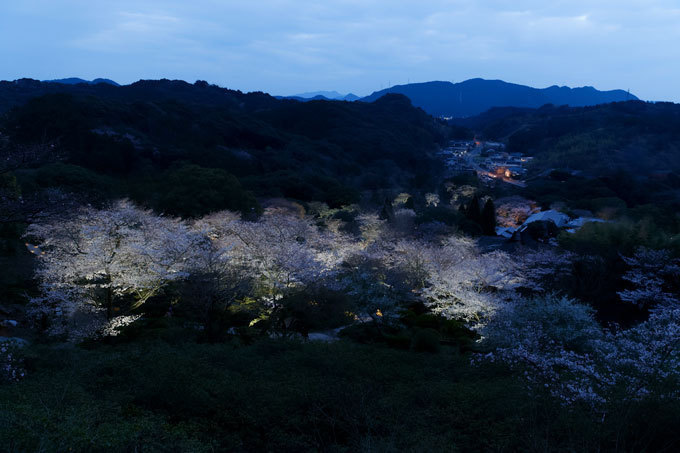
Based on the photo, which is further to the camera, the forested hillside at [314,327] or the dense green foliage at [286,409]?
the forested hillside at [314,327]

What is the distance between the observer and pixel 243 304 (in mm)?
17016

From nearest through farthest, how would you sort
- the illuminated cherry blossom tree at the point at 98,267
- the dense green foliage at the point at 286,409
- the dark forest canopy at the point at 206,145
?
1. the dense green foliage at the point at 286,409
2. the illuminated cherry blossom tree at the point at 98,267
3. the dark forest canopy at the point at 206,145

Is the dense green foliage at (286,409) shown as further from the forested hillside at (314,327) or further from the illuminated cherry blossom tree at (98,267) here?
the illuminated cherry blossom tree at (98,267)

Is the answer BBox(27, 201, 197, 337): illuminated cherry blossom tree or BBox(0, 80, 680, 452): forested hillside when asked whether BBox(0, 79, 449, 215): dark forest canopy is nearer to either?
BBox(0, 80, 680, 452): forested hillside

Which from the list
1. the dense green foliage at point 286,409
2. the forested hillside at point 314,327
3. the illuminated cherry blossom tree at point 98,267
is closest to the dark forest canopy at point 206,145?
the forested hillside at point 314,327

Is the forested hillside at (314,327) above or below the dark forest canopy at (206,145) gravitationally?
below

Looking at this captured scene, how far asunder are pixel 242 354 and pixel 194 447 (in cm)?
628

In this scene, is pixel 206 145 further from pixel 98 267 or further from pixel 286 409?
pixel 286 409

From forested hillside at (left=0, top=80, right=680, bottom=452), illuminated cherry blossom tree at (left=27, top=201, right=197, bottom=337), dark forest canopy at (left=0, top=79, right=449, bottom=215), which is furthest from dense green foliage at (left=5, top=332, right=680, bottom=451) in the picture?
dark forest canopy at (left=0, top=79, right=449, bottom=215)

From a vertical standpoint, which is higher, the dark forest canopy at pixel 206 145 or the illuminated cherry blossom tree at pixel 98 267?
the dark forest canopy at pixel 206 145

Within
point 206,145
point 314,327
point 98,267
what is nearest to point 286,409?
point 98,267

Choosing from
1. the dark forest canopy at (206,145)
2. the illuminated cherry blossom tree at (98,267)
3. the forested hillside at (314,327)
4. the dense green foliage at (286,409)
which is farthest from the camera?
the dark forest canopy at (206,145)

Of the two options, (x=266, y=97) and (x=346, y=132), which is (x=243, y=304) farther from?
(x=266, y=97)

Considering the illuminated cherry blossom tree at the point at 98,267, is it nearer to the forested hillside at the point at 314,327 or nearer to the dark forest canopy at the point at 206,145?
the forested hillside at the point at 314,327
